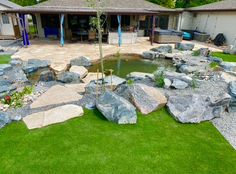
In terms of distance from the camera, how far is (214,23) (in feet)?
58.7

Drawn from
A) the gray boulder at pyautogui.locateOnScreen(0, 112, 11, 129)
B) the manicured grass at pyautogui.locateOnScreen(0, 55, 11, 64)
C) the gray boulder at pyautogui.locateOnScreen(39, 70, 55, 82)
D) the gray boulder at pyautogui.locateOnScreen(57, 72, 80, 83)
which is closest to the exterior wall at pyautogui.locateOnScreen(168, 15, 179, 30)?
the manicured grass at pyautogui.locateOnScreen(0, 55, 11, 64)

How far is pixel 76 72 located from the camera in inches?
324

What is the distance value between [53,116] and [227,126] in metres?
4.37

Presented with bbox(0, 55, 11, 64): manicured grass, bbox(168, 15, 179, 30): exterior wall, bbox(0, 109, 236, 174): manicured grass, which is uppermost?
bbox(168, 15, 179, 30): exterior wall

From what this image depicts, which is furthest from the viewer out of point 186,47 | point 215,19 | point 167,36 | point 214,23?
point 214,23

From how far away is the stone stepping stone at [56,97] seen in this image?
5.74 meters

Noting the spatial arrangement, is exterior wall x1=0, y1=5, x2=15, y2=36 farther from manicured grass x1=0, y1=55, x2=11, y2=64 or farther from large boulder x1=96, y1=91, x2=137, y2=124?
large boulder x1=96, y1=91, x2=137, y2=124

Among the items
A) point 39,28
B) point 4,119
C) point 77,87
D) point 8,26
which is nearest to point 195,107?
point 77,87

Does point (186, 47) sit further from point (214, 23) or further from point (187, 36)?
point (214, 23)

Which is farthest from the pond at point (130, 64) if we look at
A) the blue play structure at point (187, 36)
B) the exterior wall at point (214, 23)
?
the blue play structure at point (187, 36)

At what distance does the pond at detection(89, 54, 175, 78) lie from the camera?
32.2 feet

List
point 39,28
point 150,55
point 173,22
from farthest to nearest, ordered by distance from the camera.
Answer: point 173,22
point 39,28
point 150,55

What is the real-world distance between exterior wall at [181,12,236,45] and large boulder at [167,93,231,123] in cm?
1261

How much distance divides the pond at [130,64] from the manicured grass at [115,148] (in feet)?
15.4
